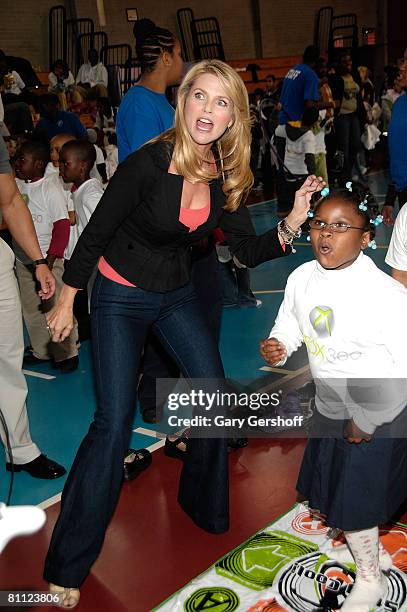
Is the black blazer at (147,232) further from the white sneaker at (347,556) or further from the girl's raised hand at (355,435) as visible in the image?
the white sneaker at (347,556)

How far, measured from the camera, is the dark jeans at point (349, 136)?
12.9 meters

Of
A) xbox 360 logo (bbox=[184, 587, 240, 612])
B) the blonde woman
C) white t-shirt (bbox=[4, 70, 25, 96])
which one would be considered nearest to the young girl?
the blonde woman

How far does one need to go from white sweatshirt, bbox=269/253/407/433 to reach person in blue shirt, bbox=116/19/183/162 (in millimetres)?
1541

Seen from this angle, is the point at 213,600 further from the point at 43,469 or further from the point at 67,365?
the point at 67,365

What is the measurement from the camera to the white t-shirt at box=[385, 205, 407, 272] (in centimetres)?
348

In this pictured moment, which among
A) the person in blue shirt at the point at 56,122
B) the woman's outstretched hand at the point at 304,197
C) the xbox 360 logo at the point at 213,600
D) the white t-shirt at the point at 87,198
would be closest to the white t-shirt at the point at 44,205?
the white t-shirt at the point at 87,198

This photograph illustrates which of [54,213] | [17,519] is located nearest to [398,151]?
[54,213]

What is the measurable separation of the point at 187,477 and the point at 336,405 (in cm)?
95

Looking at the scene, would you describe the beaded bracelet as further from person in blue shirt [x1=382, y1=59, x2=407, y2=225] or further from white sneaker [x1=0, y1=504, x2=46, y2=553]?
person in blue shirt [x1=382, y1=59, x2=407, y2=225]

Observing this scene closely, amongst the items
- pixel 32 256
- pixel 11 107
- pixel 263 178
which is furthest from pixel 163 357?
pixel 263 178

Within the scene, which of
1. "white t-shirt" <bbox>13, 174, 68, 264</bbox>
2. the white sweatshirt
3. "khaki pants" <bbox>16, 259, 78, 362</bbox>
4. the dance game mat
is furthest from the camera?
"khaki pants" <bbox>16, 259, 78, 362</bbox>

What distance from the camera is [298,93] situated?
967 cm

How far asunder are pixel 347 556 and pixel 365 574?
13.4 inches

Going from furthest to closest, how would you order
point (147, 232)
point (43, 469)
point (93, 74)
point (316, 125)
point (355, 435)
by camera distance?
point (93, 74), point (316, 125), point (43, 469), point (147, 232), point (355, 435)
